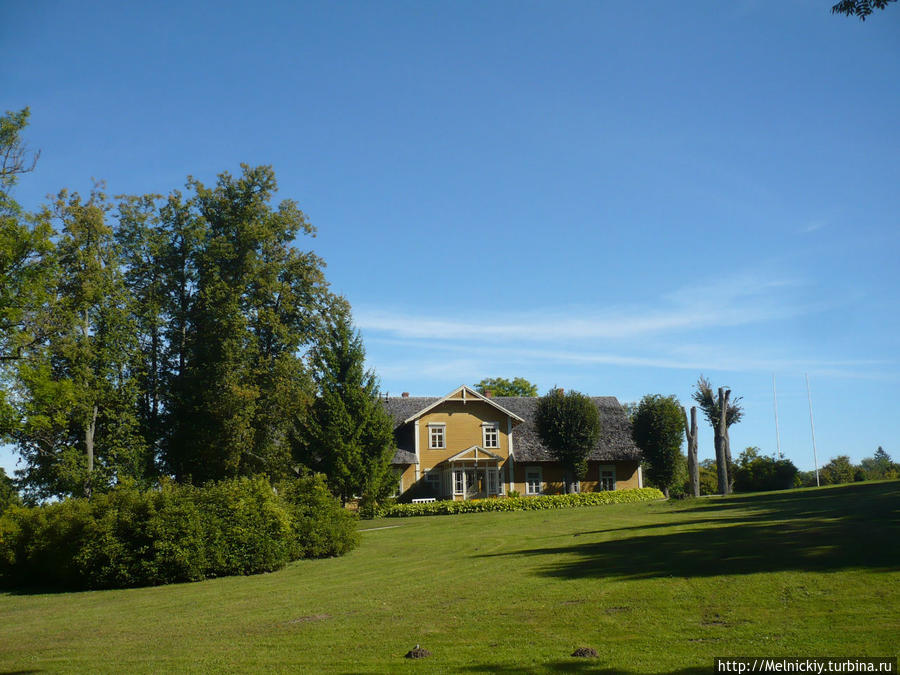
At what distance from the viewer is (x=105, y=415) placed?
3772cm

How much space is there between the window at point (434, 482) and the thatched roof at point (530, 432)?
1.75m

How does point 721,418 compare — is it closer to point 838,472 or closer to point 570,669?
point 838,472

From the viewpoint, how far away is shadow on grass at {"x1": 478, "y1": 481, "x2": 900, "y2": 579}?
1191 centimetres

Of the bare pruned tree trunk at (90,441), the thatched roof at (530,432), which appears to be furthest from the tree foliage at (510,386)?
the bare pruned tree trunk at (90,441)

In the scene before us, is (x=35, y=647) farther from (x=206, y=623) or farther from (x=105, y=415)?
(x=105, y=415)

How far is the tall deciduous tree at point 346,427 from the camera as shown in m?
34.6

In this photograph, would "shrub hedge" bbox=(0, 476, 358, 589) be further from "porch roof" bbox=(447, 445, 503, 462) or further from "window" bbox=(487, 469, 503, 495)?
"window" bbox=(487, 469, 503, 495)

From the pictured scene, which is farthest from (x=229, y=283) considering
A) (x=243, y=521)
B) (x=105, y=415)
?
(x=243, y=521)

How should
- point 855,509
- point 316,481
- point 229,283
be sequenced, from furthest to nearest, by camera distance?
point 229,283
point 316,481
point 855,509

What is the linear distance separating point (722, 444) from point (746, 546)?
3044 cm

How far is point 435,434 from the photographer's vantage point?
47.7 metres

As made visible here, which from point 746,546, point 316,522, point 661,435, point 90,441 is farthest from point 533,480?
point 746,546

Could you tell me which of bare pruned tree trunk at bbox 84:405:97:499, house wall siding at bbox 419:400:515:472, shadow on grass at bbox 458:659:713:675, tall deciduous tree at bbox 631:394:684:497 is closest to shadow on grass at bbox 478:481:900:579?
shadow on grass at bbox 458:659:713:675

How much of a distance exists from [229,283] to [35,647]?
30542 mm
